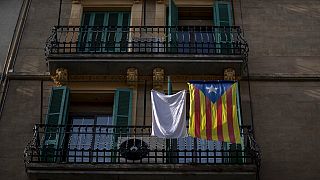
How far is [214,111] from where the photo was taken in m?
16.1

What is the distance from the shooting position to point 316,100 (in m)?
17.7

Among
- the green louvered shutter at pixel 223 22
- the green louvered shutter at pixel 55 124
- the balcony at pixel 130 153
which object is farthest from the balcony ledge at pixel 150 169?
the green louvered shutter at pixel 223 22

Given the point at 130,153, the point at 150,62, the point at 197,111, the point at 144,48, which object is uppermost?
the point at 144,48

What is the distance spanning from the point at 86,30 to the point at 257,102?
558cm

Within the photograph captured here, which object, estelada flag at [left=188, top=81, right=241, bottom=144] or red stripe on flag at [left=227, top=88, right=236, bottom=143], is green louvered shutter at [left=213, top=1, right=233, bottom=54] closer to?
Result: estelada flag at [left=188, top=81, right=241, bottom=144]

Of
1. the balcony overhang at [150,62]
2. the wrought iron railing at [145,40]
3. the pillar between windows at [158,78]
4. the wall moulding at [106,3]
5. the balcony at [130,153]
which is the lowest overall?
the balcony at [130,153]

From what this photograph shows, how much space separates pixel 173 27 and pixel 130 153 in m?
4.45

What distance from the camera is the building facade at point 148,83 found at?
52.2 feet

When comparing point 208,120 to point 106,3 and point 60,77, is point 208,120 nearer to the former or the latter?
point 60,77

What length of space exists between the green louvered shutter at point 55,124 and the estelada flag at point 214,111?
10.9 ft

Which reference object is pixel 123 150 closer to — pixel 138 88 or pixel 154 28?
pixel 138 88

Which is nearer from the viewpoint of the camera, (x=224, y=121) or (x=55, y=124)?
(x=224, y=121)

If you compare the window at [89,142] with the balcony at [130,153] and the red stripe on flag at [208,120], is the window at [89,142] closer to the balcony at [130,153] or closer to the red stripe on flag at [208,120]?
the balcony at [130,153]

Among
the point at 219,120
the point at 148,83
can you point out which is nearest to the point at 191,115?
the point at 219,120
